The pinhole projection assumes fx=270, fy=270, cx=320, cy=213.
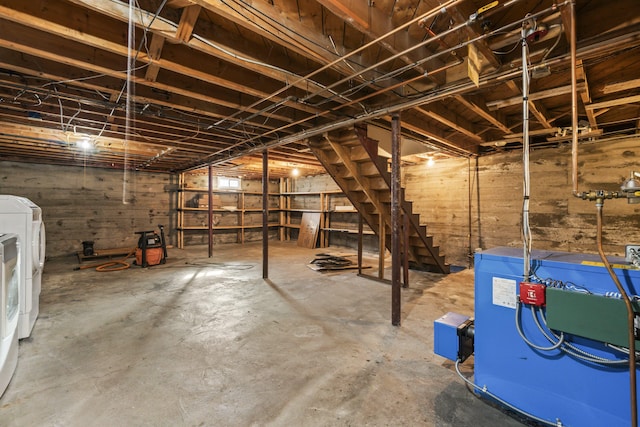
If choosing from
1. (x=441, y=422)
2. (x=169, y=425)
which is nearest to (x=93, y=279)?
(x=169, y=425)

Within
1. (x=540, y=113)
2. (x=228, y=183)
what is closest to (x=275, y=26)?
(x=540, y=113)

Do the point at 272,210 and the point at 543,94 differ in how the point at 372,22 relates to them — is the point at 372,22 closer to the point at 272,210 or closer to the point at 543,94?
the point at 543,94

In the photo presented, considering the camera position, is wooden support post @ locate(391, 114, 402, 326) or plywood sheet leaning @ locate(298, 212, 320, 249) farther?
plywood sheet leaning @ locate(298, 212, 320, 249)

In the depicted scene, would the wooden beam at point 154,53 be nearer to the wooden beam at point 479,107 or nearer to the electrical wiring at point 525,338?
the wooden beam at point 479,107

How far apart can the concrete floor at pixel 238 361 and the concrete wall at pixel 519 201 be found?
182 centimetres

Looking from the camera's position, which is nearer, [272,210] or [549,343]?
[549,343]

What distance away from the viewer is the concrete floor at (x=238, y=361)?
160cm

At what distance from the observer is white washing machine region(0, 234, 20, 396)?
1.68 metres

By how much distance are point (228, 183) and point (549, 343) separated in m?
8.92

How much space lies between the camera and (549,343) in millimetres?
1422


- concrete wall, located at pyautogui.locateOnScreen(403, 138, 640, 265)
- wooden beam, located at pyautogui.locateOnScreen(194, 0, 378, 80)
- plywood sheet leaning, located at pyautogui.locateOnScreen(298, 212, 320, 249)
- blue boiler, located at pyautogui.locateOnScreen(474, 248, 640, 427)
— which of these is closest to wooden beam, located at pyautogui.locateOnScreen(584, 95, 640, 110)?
concrete wall, located at pyautogui.locateOnScreen(403, 138, 640, 265)

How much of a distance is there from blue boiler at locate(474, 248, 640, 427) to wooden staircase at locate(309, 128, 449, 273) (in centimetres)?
218

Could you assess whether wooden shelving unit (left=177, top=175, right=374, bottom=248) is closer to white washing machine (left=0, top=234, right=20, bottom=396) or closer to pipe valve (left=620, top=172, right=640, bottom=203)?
pipe valve (left=620, top=172, right=640, bottom=203)

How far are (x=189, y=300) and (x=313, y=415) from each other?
260 cm
